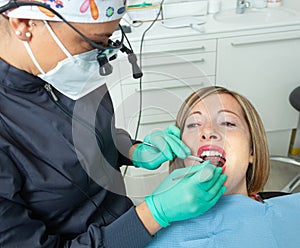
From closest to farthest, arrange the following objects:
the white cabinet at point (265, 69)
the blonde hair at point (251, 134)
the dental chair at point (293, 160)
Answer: the blonde hair at point (251, 134), the dental chair at point (293, 160), the white cabinet at point (265, 69)

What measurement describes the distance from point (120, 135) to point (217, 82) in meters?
1.10

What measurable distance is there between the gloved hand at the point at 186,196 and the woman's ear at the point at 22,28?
465mm

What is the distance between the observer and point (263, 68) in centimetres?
202

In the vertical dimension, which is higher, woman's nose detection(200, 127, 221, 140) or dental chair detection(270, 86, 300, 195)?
woman's nose detection(200, 127, 221, 140)

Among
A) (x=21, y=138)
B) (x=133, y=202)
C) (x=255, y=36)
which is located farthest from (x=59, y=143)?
(x=255, y=36)

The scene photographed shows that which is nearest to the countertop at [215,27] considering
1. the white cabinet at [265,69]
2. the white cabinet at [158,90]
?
the white cabinet at [265,69]

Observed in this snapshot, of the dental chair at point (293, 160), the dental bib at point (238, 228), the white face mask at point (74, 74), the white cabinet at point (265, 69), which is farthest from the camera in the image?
the white cabinet at point (265, 69)

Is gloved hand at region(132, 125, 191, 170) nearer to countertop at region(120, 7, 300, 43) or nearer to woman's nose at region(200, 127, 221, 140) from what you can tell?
woman's nose at region(200, 127, 221, 140)

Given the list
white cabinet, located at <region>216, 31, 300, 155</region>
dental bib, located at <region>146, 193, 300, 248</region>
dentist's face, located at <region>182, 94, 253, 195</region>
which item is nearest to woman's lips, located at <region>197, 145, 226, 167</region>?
dentist's face, located at <region>182, 94, 253, 195</region>

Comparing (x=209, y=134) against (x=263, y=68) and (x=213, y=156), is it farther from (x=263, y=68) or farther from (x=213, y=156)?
(x=263, y=68)

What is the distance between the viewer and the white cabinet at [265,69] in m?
1.91

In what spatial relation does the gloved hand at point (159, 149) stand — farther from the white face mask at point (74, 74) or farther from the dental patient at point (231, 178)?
the white face mask at point (74, 74)

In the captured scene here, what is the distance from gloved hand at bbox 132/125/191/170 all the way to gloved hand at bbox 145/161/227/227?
121 millimetres

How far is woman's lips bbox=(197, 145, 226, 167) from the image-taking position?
950 millimetres
